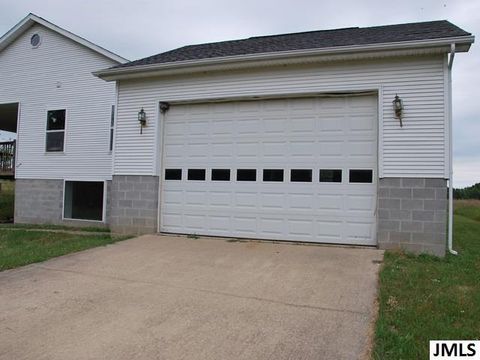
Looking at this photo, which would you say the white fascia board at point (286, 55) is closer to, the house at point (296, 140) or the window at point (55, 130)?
the house at point (296, 140)

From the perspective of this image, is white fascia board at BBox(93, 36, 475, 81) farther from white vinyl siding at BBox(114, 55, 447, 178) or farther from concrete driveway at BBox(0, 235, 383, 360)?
concrete driveway at BBox(0, 235, 383, 360)

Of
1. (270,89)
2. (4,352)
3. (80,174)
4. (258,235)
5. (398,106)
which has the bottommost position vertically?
(4,352)

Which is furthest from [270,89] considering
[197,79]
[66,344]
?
[66,344]

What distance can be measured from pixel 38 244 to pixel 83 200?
5145 millimetres

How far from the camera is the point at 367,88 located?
7.52m

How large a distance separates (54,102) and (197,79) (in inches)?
261

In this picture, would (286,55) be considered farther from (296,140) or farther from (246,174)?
(246,174)

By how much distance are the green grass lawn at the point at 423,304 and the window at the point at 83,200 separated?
33.2 ft

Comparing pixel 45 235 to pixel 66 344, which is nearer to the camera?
pixel 66 344

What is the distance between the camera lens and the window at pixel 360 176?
754cm

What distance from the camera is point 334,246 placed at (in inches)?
300

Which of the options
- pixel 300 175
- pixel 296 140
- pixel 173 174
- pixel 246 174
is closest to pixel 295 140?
pixel 296 140

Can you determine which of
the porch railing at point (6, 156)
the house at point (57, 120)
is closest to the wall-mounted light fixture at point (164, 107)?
the house at point (57, 120)

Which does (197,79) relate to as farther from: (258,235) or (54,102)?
(54,102)
